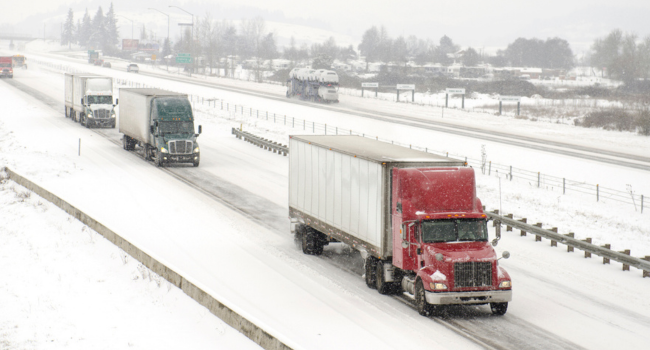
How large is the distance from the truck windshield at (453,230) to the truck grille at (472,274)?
0.76 meters

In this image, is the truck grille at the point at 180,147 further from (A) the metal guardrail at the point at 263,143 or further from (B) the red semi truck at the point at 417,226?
(B) the red semi truck at the point at 417,226

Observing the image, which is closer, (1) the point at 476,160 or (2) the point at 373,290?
(2) the point at 373,290

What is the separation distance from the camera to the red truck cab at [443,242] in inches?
→ 573

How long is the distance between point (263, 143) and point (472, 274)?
30.6 m

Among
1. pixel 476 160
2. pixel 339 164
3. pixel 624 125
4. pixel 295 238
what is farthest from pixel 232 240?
pixel 624 125

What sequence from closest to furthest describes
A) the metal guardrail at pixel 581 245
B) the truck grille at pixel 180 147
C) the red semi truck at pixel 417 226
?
1. the red semi truck at pixel 417 226
2. the metal guardrail at pixel 581 245
3. the truck grille at pixel 180 147

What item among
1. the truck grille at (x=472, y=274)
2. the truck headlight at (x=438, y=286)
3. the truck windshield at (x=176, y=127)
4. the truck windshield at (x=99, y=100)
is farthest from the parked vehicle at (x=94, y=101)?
the truck grille at (x=472, y=274)

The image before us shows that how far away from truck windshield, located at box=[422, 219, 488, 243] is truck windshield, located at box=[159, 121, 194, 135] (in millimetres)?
23457

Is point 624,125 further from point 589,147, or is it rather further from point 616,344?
point 616,344

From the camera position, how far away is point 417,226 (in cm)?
1515

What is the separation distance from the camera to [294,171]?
69.7ft

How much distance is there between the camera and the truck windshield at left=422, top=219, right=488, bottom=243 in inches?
594

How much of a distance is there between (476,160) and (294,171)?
22.3 m

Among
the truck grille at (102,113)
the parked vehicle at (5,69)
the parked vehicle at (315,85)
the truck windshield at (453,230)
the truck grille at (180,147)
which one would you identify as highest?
the parked vehicle at (5,69)
